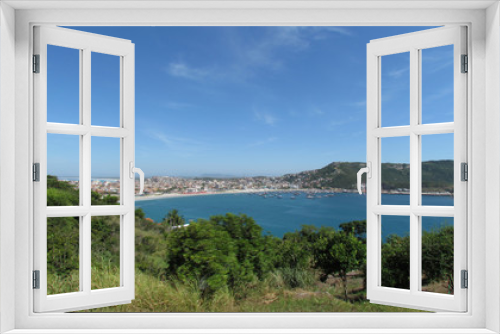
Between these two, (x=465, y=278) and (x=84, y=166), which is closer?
(x=465, y=278)

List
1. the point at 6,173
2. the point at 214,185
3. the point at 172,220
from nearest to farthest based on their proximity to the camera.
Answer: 1. the point at 6,173
2. the point at 172,220
3. the point at 214,185

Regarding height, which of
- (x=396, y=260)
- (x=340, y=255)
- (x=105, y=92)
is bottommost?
(x=340, y=255)

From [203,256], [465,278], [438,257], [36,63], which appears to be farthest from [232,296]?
[36,63]

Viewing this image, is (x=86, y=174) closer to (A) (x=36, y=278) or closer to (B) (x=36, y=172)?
(B) (x=36, y=172)

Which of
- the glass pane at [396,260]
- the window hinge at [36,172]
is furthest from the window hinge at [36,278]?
the glass pane at [396,260]

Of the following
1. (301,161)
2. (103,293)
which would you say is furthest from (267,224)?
(103,293)

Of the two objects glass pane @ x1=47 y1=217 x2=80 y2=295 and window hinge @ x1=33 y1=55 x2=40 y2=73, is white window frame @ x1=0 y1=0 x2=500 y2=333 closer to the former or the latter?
window hinge @ x1=33 y1=55 x2=40 y2=73
